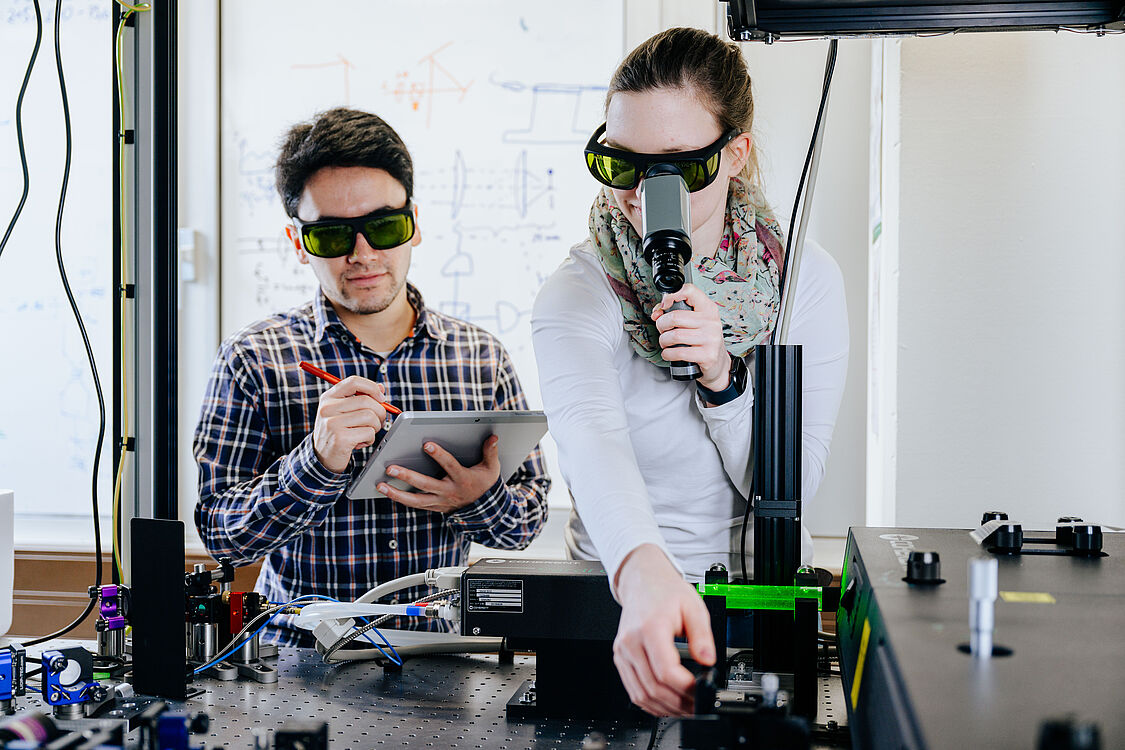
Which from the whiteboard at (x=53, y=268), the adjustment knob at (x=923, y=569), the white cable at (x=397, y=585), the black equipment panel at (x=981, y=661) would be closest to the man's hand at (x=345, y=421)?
the white cable at (x=397, y=585)

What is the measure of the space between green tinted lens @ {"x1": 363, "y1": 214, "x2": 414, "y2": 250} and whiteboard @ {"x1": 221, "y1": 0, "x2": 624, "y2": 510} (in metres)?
0.77

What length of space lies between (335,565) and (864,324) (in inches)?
51.0

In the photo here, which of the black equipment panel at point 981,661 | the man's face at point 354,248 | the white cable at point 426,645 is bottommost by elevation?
the white cable at point 426,645

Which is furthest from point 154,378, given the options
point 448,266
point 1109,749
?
point 1109,749

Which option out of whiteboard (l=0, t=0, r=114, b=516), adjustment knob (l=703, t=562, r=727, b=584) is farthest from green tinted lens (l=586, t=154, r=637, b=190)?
whiteboard (l=0, t=0, r=114, b=516)

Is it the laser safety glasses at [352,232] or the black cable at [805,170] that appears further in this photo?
the laser safety glasses at [352,232]

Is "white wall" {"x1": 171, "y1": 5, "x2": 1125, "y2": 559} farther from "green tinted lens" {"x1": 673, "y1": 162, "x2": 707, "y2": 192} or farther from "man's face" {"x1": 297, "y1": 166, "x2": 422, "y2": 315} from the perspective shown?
"man's face" {"x1": 297, "y1": 166, "x2": 422, "y2": 315}

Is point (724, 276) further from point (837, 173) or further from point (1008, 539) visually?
point (837, 173)

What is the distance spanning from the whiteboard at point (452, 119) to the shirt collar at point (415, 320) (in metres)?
0.61

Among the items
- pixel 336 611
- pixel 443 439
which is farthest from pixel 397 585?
pixel 443 439

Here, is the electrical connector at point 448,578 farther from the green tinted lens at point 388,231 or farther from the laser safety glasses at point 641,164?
the green tinted lens at point 388,231

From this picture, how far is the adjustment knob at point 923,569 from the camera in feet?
2.29

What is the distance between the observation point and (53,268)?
8.48ft

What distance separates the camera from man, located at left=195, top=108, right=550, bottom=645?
1.52 metres
